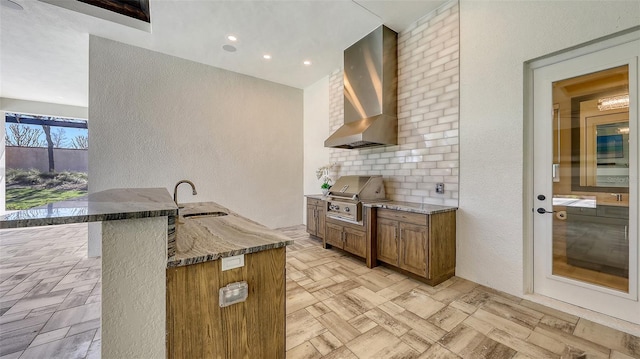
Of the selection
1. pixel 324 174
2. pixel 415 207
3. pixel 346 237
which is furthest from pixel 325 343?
pixel 324 174

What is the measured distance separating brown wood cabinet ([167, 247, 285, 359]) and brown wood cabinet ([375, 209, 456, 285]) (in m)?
1.80

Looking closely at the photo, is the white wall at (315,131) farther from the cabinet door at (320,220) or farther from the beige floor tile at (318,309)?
the beige floor tile at (318,309)

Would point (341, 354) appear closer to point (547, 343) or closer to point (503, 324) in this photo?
point (503, 324)

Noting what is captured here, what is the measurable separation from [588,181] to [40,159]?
32.2 feet

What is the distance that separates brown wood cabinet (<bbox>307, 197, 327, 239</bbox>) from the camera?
398 cm

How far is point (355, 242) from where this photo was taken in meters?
3.29

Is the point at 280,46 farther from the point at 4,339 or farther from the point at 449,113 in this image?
the point at 4,339

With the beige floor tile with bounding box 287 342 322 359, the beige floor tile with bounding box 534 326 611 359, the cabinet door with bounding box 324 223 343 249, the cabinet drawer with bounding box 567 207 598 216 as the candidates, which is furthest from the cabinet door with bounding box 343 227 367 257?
the cabinet drawer with bounding box 567 207 598 216

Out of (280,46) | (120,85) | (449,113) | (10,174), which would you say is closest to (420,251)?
(449,113)

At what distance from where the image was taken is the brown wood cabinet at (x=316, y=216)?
3977mm

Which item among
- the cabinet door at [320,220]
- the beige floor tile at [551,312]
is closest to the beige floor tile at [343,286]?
the cabinet door at [320,220]

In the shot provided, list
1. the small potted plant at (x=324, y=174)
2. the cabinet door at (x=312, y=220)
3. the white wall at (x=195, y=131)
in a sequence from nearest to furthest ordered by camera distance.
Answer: the white wall at (x=195, y=131) < the cabinet door at (x=312, y=220) < the small potted plant at (x=324, y=174)

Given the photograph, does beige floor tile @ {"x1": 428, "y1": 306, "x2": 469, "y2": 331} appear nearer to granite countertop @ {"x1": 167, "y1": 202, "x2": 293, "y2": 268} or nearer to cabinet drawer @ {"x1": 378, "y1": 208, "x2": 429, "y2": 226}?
cabinet drawer @ {"x1": 378, "y1": 208, "x2": 429, "y2": 226}

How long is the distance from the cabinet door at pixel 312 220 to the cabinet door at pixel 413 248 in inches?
68.9
